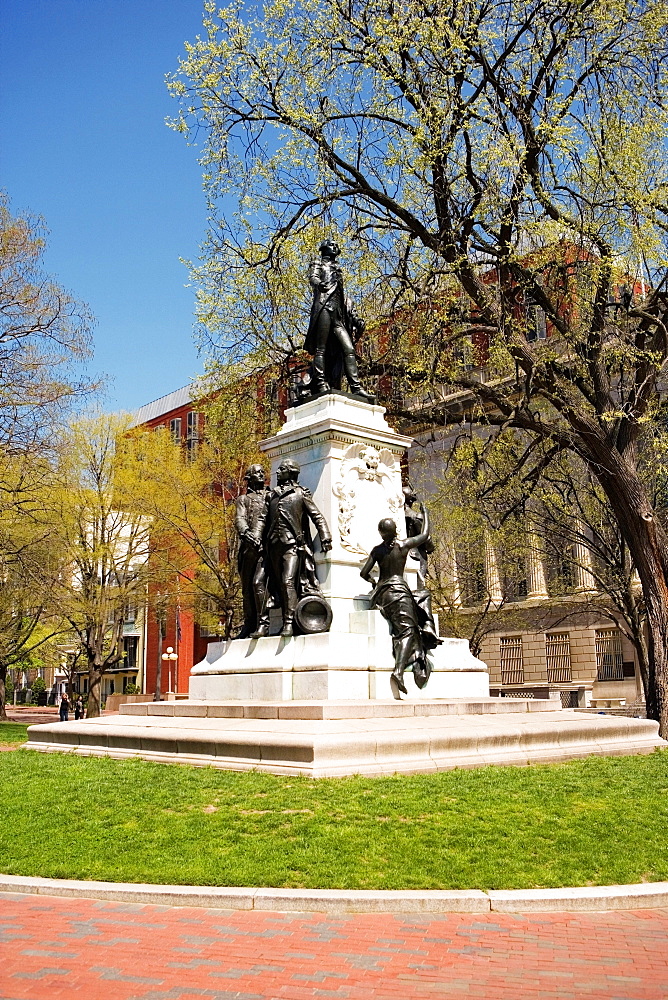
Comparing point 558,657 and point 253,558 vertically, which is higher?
point 253,558

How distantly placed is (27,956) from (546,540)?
26292mm

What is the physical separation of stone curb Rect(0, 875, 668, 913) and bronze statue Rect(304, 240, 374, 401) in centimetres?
1057

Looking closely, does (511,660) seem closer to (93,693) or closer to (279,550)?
(93,693)

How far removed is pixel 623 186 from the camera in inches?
639

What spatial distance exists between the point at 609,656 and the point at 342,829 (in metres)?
40.2

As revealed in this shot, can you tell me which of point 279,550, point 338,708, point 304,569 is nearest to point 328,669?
point 338,708

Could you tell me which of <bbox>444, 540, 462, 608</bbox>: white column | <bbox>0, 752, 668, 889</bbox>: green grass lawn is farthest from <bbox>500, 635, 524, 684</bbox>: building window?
<bbox>0, 752, 668, 889</bbox>: green grass lawn

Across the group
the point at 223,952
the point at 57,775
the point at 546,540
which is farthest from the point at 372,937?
the point at 546,540

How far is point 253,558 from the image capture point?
46.8ft

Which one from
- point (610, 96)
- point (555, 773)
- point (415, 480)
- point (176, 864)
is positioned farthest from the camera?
point (415, 480)

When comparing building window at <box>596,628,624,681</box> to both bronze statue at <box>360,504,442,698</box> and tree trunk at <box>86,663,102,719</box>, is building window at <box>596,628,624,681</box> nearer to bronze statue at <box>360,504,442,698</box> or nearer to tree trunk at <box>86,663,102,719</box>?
tree trunk at <box>86,663,102,719</box>

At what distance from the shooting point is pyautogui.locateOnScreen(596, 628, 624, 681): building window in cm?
4444

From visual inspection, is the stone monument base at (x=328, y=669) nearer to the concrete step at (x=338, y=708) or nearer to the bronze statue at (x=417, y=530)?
the concrete step at (x=338, y=708)

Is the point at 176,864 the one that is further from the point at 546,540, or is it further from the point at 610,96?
the point at 546,540
